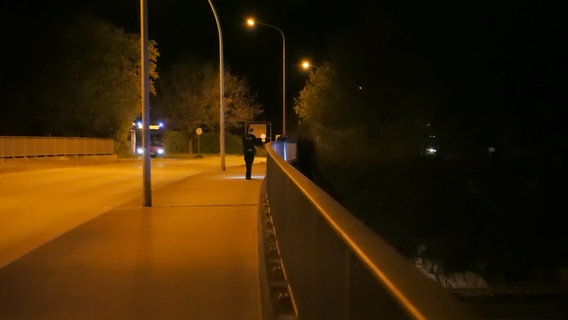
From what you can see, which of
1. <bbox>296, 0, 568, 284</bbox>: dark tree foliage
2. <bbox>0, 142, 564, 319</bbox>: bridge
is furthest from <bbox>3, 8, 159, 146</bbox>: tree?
<bbox>0, 142, 564, 319</bbox>: bridge

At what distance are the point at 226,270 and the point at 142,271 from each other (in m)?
1.05

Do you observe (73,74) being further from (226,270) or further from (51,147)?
(226,270)

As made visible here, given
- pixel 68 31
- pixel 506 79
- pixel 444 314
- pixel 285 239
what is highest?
pixel 68 31

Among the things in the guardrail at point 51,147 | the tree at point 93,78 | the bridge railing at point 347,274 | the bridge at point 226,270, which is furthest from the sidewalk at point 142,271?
the tree at point 93,78

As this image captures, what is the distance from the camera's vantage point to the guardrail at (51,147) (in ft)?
127

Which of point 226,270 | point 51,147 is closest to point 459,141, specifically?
point 51,147

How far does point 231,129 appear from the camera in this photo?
251 feet

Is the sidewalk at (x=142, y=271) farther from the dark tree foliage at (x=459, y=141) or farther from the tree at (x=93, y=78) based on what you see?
the tree at (x=93, y=78)

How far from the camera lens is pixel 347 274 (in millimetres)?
3631

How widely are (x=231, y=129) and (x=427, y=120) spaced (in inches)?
1429

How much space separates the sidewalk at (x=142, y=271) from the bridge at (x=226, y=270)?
1cm

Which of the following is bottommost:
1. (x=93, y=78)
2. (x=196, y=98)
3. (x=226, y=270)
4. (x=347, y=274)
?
(x=226, y=270)

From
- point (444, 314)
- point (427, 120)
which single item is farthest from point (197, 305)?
point (427, 120)

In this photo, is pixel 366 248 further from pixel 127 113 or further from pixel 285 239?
pixel 127 113
